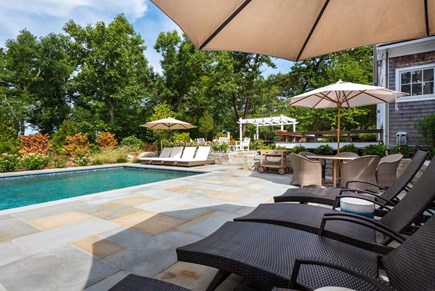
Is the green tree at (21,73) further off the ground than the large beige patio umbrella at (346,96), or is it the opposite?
the green tree at (21,73)

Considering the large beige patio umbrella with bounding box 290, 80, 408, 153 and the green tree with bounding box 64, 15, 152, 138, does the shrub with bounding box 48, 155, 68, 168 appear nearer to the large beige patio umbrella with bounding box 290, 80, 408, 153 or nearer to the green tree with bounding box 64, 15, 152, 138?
the green tree with bounding box 64, 15, 152, 138

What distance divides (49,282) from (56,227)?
1454 millimetres

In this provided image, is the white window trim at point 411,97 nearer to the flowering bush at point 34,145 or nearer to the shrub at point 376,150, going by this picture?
the shrub at point 376,150

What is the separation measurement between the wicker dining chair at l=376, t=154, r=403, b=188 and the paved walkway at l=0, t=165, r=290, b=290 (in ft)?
6.84

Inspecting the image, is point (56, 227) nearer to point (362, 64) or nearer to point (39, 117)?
point (39, 117)

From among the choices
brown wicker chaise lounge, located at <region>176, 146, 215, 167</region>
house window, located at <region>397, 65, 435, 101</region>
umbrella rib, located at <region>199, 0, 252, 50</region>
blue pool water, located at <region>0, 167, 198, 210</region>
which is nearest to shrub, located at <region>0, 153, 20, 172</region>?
blue pool water, located at <region>0, 167, 198, 210</region>

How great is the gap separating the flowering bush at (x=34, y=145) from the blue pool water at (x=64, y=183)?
11.0 feet

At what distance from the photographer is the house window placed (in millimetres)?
7730

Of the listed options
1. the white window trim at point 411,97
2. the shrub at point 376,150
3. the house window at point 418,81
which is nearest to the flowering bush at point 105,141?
the shrub at point 376,150

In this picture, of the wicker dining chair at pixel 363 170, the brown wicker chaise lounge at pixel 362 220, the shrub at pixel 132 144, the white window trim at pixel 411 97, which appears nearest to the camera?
the brown wicker chaise lounge at pixel 362 220

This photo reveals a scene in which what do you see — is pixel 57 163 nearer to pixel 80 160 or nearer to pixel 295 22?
pixel 80 160

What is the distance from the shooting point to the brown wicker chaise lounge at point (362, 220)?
180 cm

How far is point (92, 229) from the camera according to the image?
3248 mm

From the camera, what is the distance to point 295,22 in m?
2.50
